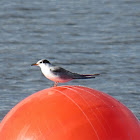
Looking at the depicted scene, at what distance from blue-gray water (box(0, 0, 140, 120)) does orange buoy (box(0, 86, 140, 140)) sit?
Result: 165 inches

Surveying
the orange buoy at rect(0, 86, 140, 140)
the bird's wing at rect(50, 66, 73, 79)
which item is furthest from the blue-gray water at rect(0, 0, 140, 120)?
the orange buoy at rect(0, 86, 140, 140)

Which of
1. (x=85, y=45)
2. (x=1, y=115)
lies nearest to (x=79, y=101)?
(x=1, y=115)

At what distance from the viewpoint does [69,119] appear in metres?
6.46

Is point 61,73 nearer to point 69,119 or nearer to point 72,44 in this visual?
point 69,119

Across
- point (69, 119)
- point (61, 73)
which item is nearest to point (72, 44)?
point (61, 73)

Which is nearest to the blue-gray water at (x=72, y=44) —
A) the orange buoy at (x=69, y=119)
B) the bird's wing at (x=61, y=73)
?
the bird's wing at (x=61, y=73)

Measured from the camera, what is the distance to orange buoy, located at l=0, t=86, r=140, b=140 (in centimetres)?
645

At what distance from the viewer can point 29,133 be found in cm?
653

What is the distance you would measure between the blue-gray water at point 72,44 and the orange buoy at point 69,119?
4.18m

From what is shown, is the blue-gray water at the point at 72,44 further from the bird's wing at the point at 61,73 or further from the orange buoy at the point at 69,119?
the orange buoy at the point at 69,119

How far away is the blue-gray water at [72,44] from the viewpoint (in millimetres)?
12484

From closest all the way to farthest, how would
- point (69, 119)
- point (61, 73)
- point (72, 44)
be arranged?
point (69, 119) < point (61, 73) < point (72, 44)

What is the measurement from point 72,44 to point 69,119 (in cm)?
897

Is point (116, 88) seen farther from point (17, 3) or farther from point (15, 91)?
point (17, 3)
